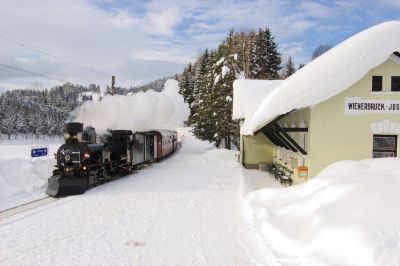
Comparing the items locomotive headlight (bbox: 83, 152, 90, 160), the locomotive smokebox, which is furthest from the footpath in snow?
the locomotive smokebox

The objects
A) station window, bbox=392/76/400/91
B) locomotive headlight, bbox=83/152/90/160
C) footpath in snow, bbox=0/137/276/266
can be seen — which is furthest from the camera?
locomotive headlight, bbox=83/152/90/160

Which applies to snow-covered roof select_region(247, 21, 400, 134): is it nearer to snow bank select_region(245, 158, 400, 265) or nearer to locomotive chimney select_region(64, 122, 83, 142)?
snow bank select_region(245, 158, 400, 265)

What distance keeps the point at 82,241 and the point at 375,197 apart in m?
6.12

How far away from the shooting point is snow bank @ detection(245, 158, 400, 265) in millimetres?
6148

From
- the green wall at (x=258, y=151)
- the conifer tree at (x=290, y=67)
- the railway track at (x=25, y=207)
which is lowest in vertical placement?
the railway track at (x=25, y=207)

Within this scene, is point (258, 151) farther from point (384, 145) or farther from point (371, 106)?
point (371, 106)

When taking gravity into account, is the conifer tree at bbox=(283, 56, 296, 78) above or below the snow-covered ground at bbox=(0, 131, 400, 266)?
above

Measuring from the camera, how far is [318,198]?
8992mm

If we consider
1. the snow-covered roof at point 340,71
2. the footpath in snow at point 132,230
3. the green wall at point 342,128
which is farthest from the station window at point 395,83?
the footpath in snow at point 132,230

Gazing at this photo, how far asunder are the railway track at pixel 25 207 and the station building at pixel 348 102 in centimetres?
748

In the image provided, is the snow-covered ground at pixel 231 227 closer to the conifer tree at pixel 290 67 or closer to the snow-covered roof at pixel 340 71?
the snow-covered roof at pixel 340 71

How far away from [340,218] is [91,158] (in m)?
12.2

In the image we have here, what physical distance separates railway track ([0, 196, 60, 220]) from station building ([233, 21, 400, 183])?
24.5 ft

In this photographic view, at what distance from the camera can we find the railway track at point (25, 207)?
11790 mm
